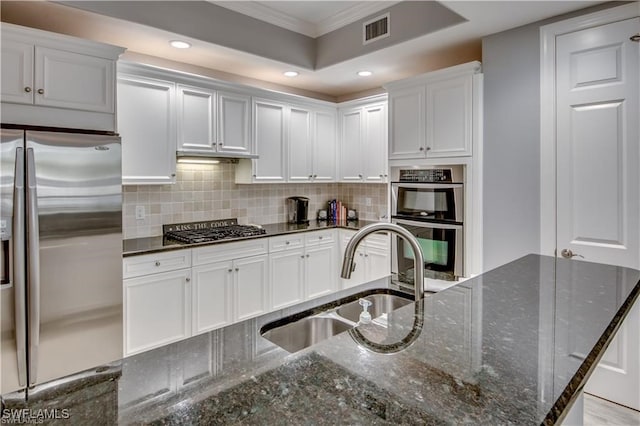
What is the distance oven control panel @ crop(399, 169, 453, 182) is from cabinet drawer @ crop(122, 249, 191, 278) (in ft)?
6.49

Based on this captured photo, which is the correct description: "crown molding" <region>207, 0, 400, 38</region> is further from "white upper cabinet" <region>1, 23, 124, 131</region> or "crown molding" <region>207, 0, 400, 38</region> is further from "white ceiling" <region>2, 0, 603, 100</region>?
"white upper cabinet" <region>1, 23, 124, 131</region>

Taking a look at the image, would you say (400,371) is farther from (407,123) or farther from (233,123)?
(233,123)

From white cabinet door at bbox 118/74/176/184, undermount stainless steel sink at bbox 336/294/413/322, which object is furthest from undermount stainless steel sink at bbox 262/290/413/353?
white cabinet door at bbox 118/74/176/184

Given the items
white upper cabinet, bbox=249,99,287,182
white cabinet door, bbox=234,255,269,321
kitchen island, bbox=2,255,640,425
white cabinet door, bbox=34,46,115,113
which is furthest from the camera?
white upper cabinet, bbox=249,99,287,182

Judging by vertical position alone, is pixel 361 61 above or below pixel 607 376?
above

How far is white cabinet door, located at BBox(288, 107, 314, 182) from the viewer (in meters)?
4.04

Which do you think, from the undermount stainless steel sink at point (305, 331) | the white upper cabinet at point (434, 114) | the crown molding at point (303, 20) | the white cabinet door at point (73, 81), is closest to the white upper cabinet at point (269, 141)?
the crown molding at point (303, 20)

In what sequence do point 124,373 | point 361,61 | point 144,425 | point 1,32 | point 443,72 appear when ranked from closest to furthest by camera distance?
point 144,425
point 124,373
point 1,32
point 443,72
point 361,61

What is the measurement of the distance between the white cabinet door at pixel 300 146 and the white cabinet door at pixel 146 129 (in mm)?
1304

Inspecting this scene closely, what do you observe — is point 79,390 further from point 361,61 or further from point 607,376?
point 361,61

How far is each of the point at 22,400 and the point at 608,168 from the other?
2949mm

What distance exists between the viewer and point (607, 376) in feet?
7.97

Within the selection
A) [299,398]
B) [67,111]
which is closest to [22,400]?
[299,398]

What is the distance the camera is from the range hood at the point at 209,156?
3.21m
